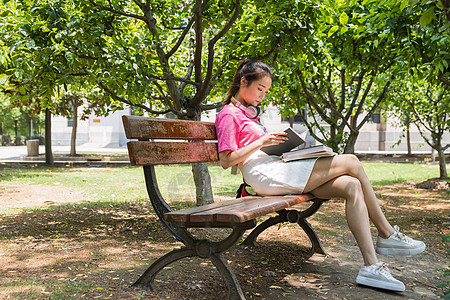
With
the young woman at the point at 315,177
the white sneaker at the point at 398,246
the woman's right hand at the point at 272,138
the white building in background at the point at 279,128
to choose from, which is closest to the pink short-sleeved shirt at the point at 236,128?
the young woman at the point at 315,177

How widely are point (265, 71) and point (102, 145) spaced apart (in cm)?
2931

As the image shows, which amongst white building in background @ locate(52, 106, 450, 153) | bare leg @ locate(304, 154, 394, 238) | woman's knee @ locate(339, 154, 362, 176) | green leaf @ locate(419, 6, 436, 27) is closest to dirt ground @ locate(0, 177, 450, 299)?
bare leg @ locate(304, 154, 394, 238)

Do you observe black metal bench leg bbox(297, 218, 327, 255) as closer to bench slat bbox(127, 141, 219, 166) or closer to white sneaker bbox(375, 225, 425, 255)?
white sneaker bbox(375, 225, 425, 255)

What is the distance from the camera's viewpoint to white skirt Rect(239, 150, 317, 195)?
319 cm

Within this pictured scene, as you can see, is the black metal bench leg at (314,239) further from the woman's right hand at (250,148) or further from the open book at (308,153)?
the woman's right hand at (250,148)

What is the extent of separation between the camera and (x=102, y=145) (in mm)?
31406

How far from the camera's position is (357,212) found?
295cm

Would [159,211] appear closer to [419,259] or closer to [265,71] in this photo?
[265,71]

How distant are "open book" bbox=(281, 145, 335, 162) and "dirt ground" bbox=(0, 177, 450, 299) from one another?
3.03ft

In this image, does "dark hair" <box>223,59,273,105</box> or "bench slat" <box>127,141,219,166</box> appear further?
"dark hair" <box>223,59,273,105</box>

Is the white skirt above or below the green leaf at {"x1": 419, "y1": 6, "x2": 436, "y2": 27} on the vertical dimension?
below

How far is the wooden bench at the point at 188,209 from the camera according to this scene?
2.48m

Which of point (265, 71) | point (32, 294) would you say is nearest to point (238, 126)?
point (265, 71)

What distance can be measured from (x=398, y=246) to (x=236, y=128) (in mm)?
1456
